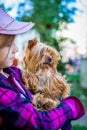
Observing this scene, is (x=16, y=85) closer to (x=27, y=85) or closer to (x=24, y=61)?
(x=27, y=85)

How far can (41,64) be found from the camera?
3141mm

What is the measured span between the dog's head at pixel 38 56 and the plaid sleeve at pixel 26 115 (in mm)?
697

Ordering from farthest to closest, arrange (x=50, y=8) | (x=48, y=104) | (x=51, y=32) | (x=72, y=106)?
(x=51, y=32) < (x=50, y=8) < (x=48, y=104) < (x=72, y=106)

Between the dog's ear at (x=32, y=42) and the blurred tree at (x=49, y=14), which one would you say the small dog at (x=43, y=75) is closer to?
the dog's ear at (x=32, y=42)

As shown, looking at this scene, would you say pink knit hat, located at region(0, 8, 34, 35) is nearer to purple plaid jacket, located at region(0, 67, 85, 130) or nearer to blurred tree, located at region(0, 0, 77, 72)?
purple plaid jacket, located at region(0, 67, 85, 130)

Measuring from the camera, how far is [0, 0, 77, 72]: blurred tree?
765cm

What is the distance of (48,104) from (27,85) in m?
0.18

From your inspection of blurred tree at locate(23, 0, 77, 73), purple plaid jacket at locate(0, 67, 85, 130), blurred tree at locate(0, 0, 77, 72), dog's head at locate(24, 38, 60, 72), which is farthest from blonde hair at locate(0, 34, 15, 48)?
blurred tree at locate(23, 0, 77, 73)

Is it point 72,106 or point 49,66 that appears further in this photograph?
point 49,66

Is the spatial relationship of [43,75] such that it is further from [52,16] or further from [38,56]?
[52,16]

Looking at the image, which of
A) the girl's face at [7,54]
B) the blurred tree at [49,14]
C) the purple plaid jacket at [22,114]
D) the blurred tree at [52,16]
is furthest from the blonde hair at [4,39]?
the blurred tree at [52,16]

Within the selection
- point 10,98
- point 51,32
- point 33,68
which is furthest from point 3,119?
point 51,32

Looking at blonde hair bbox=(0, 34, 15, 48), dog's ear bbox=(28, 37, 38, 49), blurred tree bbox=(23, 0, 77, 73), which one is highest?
blonde hair bbox=(0, 34, 15, 48)

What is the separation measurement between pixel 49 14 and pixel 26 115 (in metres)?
5.95
